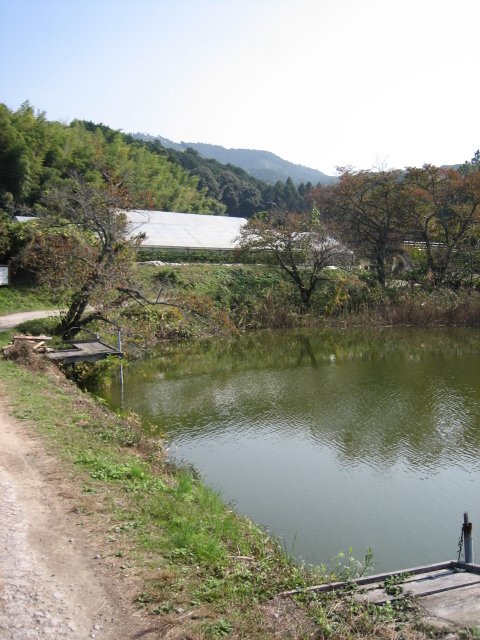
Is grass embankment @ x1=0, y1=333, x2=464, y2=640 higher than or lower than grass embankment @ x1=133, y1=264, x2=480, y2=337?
lower

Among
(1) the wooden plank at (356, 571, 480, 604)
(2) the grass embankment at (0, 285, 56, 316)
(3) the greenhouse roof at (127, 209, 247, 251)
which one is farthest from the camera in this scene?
(3) the greenhouse roof at (127, 209, 247, 251)

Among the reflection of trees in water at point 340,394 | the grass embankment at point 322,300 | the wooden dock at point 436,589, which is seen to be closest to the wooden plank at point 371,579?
the wooden dock at point 436,589

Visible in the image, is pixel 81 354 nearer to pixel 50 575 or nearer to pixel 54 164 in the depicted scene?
pixel 50 575

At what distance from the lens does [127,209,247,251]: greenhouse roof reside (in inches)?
964

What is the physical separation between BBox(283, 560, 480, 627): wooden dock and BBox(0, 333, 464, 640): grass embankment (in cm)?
12

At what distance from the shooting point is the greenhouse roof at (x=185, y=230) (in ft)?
80.3

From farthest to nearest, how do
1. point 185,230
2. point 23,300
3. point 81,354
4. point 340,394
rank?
1. point 185,230
2. point 23,300
3. point 340,394
4. point 81,354

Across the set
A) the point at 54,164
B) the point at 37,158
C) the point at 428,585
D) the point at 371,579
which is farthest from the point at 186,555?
the point at 54,164

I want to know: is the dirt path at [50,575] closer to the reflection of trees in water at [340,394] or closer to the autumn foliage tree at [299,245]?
the reflection of trees in water at [340,394]

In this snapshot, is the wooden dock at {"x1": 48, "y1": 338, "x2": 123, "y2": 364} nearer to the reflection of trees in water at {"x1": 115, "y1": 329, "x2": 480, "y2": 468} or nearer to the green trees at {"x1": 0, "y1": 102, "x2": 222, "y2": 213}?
the reflection of trees in water at {"x1": 115, "y1": 329, "x2": 480, "y2": 468}

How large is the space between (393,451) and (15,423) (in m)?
5.05

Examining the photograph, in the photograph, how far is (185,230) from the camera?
2661 cm

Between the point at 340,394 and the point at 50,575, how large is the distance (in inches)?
324

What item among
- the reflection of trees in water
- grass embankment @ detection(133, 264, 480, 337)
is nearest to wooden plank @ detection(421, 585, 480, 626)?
the reflection of trees in water
